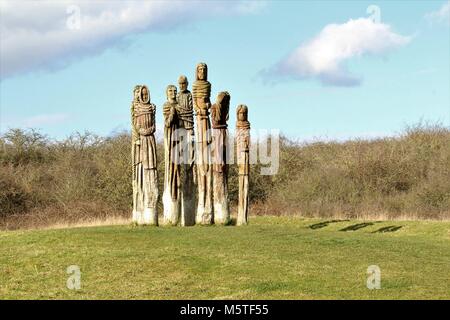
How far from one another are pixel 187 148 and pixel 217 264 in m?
5.45

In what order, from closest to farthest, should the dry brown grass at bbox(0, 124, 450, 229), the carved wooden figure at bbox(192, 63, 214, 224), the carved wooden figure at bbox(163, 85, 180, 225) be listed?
the carved wooden figure at bbox(163, 85, 180, 225) < the carved wooden figure at bbox(192, 63, 214, 224) < the dry brown grass at bbox(0, 124, 450, 229)

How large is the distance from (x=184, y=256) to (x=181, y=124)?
5.25 meters

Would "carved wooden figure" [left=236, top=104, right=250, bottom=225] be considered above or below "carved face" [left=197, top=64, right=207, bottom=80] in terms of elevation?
below

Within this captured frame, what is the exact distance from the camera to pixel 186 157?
729 inches

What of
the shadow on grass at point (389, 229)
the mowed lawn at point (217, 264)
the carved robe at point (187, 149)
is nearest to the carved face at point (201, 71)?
the carved robe at point (187, 149)

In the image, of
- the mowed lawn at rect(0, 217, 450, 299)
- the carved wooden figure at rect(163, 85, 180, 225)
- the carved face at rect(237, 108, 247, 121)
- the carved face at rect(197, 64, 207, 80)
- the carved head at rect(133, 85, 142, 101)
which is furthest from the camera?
the carved face at rect(237, 108, 247, 121)

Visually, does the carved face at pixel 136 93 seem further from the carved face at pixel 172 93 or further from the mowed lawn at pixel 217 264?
the mowed lawn at pixel 217 264

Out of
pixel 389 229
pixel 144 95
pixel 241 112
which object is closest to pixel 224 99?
pixel 241 112

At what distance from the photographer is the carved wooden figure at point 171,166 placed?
721 inches

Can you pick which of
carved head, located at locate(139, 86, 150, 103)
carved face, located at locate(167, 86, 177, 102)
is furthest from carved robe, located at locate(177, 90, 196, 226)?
carved head, located at locate(139, 86, 150, 103)

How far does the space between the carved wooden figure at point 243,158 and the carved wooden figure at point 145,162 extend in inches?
91.1

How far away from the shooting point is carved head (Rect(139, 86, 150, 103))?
18.1 meters

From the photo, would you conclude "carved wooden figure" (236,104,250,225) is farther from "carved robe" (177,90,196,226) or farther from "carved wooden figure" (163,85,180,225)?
"carved wooden figure" (163,85,180,225)

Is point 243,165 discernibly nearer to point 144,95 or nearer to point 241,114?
point 241,114
